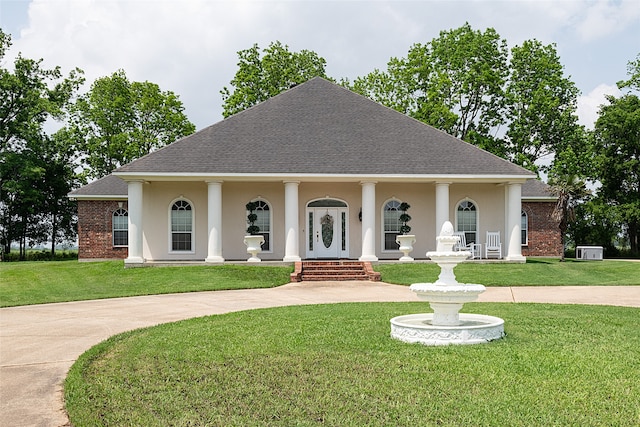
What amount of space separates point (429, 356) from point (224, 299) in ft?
28.7

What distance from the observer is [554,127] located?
136 ft

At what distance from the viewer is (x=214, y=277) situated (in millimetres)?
20375

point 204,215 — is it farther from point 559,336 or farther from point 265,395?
point 265,395

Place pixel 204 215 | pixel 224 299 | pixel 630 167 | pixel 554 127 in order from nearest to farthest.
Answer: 1. pixel 224 299
2. pixel 204 215
3. pixel 630 167
4. pixel 554 127

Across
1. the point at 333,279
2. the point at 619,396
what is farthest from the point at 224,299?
the point at 619,396

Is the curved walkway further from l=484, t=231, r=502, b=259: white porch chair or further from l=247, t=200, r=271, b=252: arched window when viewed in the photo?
l=484, t=231, r=502, b=259: white porch chair

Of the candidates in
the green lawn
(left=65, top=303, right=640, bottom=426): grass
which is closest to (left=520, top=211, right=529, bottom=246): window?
the green lawn

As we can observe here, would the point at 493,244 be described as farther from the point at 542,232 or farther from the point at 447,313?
the point at 447,313

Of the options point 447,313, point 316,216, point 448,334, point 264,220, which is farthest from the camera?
point 316,216

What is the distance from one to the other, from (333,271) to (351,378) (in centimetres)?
1511

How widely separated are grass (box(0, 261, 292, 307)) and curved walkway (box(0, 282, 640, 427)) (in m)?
1.04

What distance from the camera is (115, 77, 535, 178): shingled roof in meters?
23.1

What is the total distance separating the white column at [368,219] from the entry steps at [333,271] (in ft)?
2.37

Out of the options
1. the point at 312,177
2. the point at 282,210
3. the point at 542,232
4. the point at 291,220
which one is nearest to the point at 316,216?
the point at 282,210
